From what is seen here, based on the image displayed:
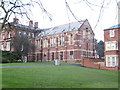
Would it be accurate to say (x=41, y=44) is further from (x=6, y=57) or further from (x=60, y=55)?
(x=6, y=57)

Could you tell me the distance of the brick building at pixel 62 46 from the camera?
1534 inches

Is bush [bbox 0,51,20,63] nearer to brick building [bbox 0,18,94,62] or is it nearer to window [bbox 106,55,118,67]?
brick building [bbox 0,18,94,62]

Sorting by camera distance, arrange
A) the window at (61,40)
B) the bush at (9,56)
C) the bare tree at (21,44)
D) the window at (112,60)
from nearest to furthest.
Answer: the window at (112,60)
the bush at (9,56)
the bare tree at (21,44)
the window at (61,40)

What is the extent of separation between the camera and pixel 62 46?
43094mm

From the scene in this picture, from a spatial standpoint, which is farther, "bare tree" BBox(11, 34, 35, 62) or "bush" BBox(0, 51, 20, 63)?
"bare tree" BBox(11, 34, 35, 62)

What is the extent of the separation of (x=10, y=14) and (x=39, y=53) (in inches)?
1696

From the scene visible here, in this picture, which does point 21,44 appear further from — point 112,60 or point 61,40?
point 112,60

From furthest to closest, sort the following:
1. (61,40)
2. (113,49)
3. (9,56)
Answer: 1. (61,40)
2. (9,56)
3. (113,49)

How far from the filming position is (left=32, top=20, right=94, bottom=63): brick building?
3897 centimetres

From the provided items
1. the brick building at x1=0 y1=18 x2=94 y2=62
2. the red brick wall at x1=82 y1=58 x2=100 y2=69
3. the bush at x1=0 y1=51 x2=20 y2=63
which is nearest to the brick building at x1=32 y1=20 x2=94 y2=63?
the brick building at x1=0 y1=18 x2=94 y2=62

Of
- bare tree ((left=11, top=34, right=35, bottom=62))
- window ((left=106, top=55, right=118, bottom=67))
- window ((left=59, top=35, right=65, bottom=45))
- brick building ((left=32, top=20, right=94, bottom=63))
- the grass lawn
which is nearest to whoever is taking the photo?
the grass lawn

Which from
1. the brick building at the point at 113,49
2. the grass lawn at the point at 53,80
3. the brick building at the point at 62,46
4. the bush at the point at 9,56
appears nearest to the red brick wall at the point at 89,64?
the brick building at the point at 113,49

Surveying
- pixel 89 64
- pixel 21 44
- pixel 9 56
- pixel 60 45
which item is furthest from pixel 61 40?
pixel 89 64

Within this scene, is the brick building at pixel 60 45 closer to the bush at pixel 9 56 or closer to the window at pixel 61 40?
the window at pixel 61 40
